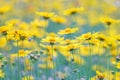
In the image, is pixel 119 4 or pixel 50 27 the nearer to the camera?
pixel 50 27

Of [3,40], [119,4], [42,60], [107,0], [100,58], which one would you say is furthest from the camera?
[107,0]

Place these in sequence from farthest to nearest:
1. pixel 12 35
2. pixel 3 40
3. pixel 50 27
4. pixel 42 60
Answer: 1. pixel 50 27
2. pixel 42 60
3. pixel 3 40
4. pixel 12 35

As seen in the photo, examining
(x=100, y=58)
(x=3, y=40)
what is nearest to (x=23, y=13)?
(x=100, y=58)

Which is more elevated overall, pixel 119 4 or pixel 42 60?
pixel 119 4

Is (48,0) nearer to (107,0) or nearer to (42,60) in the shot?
(107,0)

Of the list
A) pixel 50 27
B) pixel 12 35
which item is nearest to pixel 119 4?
pixel 50 27

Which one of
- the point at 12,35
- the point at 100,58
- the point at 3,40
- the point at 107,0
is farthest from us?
the point at 107,0

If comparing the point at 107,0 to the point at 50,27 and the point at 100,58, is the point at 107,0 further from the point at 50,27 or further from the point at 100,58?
the point at 100,58

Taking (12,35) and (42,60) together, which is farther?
(42,60)

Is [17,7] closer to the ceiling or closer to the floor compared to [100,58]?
closer to the ceiling
